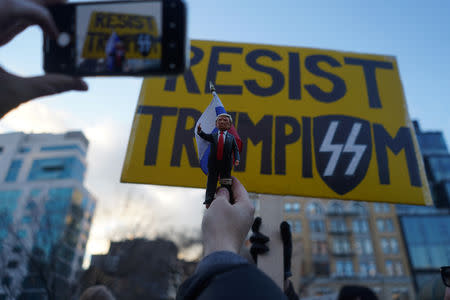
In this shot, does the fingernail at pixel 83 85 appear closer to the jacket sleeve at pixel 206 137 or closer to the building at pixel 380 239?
the jacket sleeve at pixel 206 137

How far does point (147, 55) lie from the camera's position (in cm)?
112

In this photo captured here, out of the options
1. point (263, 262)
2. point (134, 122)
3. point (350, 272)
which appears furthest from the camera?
point (350, 272)

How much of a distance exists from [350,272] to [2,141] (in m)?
47.3

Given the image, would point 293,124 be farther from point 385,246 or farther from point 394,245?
point 394,245

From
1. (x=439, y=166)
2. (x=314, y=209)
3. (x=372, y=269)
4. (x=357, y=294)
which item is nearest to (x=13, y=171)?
(x=314, y=209)

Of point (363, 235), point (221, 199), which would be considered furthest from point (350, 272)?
point (221, 199)

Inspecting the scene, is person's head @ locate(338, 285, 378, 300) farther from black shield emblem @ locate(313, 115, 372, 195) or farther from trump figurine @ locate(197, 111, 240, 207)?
trump figurine @ locate(197, 111, 240, 207)

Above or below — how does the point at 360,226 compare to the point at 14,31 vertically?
above

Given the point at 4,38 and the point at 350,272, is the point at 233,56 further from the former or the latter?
the point at 350,272

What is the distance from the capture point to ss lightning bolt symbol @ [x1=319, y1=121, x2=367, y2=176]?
8.70ft

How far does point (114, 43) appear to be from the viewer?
3.68 ft

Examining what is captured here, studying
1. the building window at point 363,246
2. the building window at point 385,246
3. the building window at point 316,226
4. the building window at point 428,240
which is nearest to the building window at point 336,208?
the building window at point 316,226

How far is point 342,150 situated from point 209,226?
2051 millimetres

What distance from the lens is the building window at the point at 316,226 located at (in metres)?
38.7
